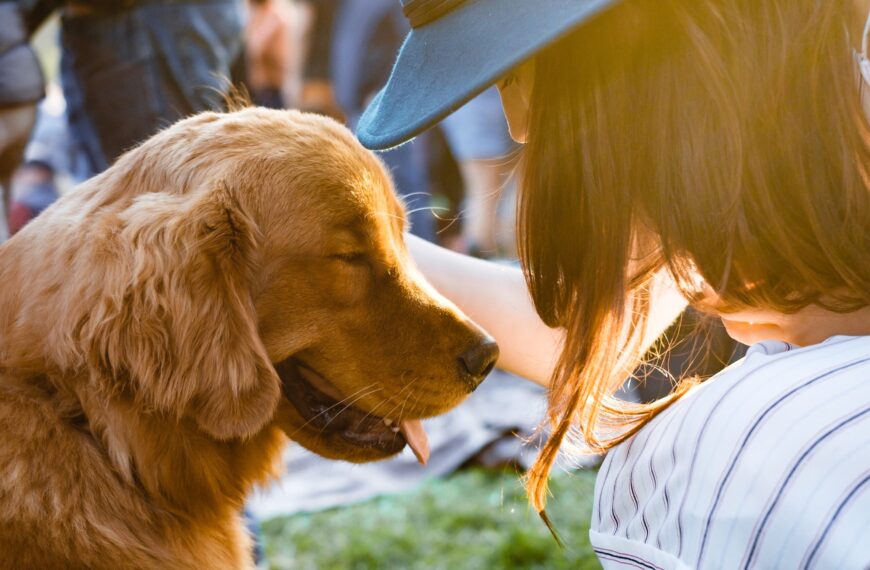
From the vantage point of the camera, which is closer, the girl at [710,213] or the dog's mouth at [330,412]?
the girl at [710,213]

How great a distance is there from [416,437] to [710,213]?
1217 mm

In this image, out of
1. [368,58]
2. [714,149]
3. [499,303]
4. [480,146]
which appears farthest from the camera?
[368,58]

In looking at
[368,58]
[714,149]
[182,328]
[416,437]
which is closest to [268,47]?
[368,58]

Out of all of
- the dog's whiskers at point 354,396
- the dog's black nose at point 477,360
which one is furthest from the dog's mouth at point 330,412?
the dog's black nose at point 477,360

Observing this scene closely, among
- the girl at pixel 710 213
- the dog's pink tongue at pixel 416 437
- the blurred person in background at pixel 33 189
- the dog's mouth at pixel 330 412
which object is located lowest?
the blurred person in background at pixel 33 189

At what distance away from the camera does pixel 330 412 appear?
222 centimetres

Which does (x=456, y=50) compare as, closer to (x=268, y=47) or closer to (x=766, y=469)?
(x=766, y=469)

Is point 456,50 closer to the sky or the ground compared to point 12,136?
closer to the sky

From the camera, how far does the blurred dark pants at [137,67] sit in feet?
12.6

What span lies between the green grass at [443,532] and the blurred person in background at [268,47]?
489 centimetres

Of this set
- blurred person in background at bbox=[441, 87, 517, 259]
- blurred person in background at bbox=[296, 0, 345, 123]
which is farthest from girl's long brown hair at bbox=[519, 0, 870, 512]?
blurred person in background at bbox=[296, 0, 345, 123]

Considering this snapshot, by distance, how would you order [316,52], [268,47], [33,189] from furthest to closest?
[316,52] < [268,47] < [33,189]

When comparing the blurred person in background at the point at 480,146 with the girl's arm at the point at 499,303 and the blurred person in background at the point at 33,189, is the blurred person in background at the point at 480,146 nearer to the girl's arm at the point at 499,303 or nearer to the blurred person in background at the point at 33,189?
the blurred person in background at the point at 33,189

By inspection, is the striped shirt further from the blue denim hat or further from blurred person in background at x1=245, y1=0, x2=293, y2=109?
blurred person in background at x1=245, y1=0, x2=293, y2=109
